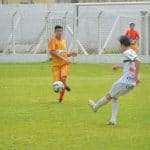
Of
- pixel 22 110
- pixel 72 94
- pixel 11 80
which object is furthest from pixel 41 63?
pixel 22 110

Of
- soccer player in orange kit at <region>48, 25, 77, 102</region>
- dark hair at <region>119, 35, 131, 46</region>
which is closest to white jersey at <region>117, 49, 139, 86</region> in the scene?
dark hair at <region>119, 35, 131, 46</region>

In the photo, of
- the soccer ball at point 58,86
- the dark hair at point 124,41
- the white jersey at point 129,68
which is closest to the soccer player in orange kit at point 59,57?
the soccer ball at point 58,86

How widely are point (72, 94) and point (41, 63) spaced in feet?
64.3

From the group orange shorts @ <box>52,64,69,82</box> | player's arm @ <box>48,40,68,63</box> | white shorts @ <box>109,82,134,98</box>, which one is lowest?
orange shorts @ <box>52,64,69,82</box>

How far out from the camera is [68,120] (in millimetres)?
16359

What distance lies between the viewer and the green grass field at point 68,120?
13172mm

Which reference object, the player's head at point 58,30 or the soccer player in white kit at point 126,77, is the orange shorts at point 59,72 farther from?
the soccer player in white kit at point 126,77

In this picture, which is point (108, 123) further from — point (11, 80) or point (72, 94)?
point (11, 80)

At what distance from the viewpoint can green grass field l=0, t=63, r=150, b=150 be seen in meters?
13.2

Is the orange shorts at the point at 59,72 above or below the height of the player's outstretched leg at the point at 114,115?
above

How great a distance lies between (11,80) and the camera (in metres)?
28.9

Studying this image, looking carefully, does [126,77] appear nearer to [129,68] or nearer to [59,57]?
[129,68]

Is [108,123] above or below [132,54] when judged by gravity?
below

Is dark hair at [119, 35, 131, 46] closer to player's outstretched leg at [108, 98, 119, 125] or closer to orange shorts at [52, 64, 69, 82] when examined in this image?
player's outstretched leg at [108, 98, 119, 125]
